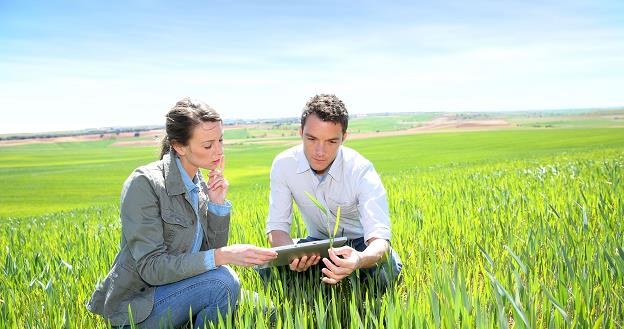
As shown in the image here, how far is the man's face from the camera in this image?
3.19 metres

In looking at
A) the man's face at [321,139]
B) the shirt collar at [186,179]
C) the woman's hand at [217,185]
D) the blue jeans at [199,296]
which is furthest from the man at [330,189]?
the shirt collar at [186,179]

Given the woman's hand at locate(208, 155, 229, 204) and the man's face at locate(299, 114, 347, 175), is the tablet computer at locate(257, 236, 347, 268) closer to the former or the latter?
the woman's hand at locate(208, 155, 229, 204)

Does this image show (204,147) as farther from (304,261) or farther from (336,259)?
(336,259)

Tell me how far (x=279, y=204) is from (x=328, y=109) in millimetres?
921

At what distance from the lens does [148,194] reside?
2615mm

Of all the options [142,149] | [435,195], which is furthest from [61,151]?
[435,195]

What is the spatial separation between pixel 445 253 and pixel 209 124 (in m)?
2.01

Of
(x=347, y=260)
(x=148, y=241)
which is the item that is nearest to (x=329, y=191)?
(x=347, y=260)

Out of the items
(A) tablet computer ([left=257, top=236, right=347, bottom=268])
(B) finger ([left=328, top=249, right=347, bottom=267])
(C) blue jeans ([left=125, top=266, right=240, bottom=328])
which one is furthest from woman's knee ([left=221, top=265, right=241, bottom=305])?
(B) finger ([left=328, top=249, right=347, bottom=267])

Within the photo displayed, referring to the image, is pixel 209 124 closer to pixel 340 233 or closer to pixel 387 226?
pixel 387 226

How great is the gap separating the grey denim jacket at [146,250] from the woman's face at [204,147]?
4.7 inches

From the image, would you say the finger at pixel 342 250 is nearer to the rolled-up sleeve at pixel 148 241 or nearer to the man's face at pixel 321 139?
the rolled-up sleeve at pixel 148 241

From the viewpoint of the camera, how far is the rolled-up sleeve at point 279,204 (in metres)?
3.63

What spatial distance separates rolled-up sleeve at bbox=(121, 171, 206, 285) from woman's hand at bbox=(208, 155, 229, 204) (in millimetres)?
495
